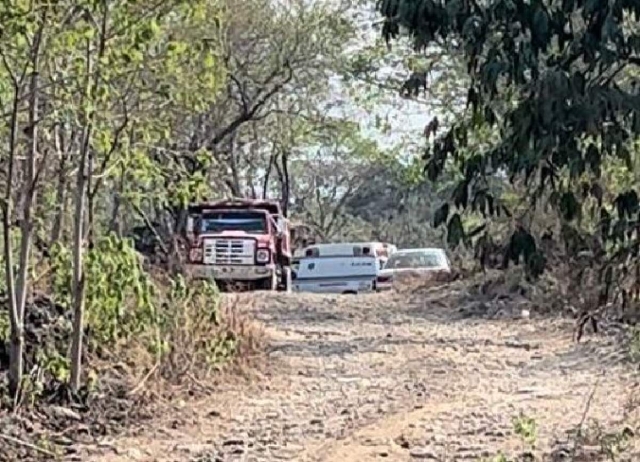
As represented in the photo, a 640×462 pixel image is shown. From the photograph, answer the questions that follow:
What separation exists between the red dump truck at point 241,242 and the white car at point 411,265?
2126 millimetres

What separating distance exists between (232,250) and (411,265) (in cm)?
519

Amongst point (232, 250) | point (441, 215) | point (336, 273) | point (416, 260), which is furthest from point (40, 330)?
point (416, 260)

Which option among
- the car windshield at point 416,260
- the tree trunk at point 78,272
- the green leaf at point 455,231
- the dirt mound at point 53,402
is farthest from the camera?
the car windshield at point 416,260

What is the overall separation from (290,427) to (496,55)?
4928mm

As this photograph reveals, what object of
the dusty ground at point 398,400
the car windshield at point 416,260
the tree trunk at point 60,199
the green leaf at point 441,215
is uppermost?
the tree trunk at point 60,199

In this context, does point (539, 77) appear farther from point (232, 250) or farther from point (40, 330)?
point (232, 250)

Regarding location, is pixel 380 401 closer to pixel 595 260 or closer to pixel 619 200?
pixel 595 260

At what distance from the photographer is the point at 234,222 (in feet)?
84.1

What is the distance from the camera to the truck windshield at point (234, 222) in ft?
82.5

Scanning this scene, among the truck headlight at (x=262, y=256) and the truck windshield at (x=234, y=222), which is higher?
the truck windshield at (x=234, y=222)

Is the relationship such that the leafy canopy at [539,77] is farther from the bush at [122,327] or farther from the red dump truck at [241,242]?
the red dump truck at [241,242]

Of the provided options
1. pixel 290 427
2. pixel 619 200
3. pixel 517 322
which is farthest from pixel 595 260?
pixel 517 322

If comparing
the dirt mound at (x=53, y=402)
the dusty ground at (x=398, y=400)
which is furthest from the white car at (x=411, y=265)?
the dirt mound at (x=53, y=402)

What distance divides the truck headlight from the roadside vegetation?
658 cm
